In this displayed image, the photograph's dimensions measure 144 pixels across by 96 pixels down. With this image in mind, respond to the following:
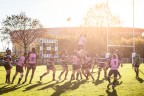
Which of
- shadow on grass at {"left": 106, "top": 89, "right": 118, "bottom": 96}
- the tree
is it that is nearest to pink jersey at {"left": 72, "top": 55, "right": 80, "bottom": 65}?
shadow on grass at {"left": 106, "top": 89, "right": 118, "bottom": 96}

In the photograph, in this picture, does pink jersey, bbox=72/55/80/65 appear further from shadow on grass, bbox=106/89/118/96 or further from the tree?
the tree

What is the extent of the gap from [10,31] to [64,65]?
181ft

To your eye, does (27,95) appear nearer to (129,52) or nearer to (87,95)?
(87,95)

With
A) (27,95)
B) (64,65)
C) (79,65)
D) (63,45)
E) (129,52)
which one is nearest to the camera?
(27,95)

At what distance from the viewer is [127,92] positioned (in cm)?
1480

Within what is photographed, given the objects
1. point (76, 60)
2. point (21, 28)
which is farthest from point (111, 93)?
point (21, 28)

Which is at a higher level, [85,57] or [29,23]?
[29,23]

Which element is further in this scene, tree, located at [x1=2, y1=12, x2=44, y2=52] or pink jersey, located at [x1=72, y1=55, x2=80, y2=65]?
tree, located at [x1=2, y1=12, x2=44, y2=52]

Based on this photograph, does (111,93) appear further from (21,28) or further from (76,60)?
(21,28)

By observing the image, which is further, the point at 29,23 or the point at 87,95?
the point at 29,23

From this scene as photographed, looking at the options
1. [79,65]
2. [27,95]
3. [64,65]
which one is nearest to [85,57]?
[79,65]

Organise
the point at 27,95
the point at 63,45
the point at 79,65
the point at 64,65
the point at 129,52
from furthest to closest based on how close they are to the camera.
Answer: the point at 63,45
the point at 129,52
the point at 64,65
the point at 79,65
the point at 27,95

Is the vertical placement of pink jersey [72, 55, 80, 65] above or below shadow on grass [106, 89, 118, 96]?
above

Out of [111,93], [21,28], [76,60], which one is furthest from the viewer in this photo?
[21,28]
